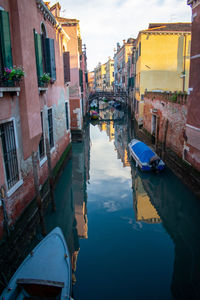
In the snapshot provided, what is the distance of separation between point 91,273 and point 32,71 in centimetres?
495

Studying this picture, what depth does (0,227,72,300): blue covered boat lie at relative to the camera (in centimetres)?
374

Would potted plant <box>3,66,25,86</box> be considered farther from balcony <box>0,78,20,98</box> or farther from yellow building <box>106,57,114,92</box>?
yellow building <box>106,57,114,92</box>

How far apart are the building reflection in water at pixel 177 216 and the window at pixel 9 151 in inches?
165

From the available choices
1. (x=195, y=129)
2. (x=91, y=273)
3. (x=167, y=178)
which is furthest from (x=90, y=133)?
(x=91, y=273)

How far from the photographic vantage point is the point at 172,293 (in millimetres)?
4730

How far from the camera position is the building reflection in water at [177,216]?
5.05 m

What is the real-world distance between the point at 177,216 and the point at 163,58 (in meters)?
15.1

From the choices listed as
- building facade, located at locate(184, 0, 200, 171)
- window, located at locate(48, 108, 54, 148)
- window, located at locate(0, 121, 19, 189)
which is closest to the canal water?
building facade, located at locate(184, 0, 200, 171)

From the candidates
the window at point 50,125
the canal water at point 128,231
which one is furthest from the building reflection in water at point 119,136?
the window at point 50,125

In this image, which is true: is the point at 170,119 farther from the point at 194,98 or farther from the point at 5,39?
the point at 5,39

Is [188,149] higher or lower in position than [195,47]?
lower

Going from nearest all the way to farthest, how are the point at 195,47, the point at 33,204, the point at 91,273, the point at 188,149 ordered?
the point at 91,273
the point at 33,204
the point at 195,47
the point at 188,149

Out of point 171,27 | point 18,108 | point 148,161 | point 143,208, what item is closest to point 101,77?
point 171,27

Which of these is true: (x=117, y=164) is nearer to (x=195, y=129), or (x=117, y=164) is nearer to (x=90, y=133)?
(x=195, y=129)
